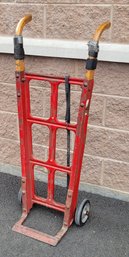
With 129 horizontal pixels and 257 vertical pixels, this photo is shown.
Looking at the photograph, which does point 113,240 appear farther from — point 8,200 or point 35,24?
point 35,24

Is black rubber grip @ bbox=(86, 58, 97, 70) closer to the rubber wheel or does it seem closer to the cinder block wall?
the cinder block wall

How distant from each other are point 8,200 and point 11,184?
23 centimetres

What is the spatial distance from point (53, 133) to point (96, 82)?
0.52 metres

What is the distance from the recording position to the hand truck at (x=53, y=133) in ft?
6.64

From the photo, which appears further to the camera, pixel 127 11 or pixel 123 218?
pixel 123 218

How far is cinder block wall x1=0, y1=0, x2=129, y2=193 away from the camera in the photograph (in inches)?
93.2

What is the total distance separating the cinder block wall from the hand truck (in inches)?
12.1

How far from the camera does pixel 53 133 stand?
7.38 ft

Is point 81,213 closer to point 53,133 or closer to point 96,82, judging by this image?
point 53,133

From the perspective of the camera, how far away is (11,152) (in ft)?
9.84

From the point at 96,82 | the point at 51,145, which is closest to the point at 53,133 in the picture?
the point at 51,145

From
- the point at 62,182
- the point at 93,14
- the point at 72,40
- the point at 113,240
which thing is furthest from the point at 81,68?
the point at 113,240

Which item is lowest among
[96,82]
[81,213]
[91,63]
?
[81,213]

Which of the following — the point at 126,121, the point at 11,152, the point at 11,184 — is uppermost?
the point at 126,121
